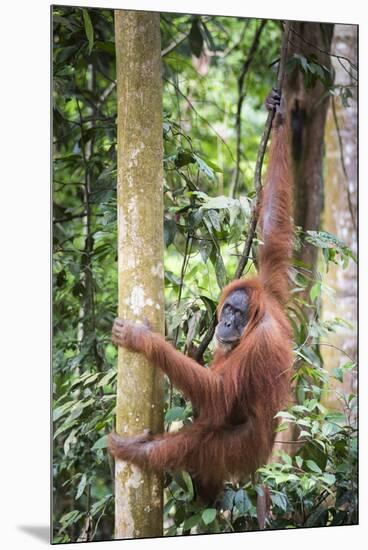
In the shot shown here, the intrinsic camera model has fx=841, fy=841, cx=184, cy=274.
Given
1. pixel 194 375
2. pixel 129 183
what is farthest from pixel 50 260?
pixel 194 375

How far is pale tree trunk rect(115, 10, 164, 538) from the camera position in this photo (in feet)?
12.7

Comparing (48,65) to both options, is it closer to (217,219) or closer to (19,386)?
(217,219)

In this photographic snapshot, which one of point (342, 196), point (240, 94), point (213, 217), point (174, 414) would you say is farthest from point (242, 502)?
point (240, 94)

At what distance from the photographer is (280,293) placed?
14.3 ft

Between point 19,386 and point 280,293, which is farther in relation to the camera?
point 280,293

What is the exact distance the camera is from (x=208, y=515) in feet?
13.7

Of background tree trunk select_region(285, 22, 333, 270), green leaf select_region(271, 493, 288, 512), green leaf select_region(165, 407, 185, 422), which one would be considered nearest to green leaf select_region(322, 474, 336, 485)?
green leaf select_region(271, 493, 288, 512)

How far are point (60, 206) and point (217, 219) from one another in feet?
2.97

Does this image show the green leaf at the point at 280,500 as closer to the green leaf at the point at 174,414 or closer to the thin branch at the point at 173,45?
the green leaf at the point at 174,414

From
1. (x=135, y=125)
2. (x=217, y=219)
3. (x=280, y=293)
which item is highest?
(x=135, y=125)

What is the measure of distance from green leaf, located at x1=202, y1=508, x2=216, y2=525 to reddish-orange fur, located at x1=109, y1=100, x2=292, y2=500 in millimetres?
124

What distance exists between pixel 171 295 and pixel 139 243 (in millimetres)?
888

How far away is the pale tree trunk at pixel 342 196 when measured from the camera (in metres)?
→ 4.89

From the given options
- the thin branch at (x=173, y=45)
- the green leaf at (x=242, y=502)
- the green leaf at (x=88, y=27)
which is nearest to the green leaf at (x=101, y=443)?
the green leaf at (x=242, y=502)
